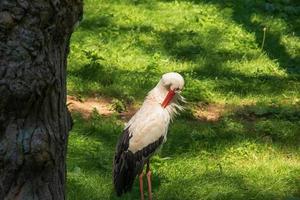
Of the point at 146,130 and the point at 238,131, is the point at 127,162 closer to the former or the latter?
the point at 146,130

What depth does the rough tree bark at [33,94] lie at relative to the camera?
2.34 m

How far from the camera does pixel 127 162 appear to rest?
530 cm

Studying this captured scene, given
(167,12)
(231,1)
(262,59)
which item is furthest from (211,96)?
(231,1)

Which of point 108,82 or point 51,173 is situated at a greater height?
point 51,173

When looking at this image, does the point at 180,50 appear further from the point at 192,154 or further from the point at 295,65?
the point at 192,154

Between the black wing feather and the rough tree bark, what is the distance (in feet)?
8.24

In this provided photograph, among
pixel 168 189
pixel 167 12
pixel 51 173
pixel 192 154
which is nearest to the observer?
pixel 51 173

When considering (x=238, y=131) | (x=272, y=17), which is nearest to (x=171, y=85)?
(x=238, y=131)

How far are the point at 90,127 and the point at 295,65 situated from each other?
374cm

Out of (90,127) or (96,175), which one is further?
(90,127)

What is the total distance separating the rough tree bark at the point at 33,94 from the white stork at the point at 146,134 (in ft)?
8.41

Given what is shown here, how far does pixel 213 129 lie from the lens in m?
6.87

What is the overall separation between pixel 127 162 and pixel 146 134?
29cm

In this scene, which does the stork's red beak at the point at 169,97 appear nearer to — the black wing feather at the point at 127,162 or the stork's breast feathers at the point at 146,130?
the stork's breast feathers at the point at 146,130
